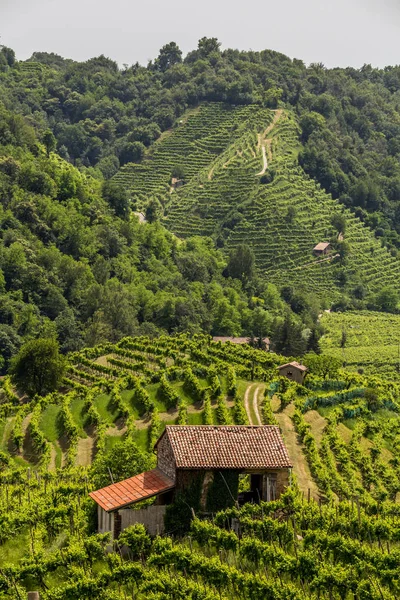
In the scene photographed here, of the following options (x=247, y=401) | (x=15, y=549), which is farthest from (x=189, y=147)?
(x=15, y=549)

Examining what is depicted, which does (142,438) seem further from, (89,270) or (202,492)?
(89,270)

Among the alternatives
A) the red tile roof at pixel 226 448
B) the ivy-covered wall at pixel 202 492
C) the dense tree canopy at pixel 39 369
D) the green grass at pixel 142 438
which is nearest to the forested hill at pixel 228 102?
the dense tree canopy at pixel 39 369

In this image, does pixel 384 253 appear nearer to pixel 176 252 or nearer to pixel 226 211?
pixel 226 211

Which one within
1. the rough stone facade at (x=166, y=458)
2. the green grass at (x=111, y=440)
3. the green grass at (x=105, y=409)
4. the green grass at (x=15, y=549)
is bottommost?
the green grass at (x=15, y=549)

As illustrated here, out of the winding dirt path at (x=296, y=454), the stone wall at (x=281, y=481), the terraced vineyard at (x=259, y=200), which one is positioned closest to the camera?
the stone wall at (x=281, y=481)

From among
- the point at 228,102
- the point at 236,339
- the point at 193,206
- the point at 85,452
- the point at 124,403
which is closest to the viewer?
the point at 85,452

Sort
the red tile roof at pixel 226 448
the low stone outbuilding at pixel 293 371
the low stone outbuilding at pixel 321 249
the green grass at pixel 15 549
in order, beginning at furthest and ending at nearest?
the low stone outbuilding at pixel 321 249
the low stone outbuilding at pixel 293 371
the red tile roof at pixel 226 448
the green grass at pixel 15 549

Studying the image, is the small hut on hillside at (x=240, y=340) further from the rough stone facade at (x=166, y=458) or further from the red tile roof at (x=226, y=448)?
the rough stone facade at (x=166, y=458)
